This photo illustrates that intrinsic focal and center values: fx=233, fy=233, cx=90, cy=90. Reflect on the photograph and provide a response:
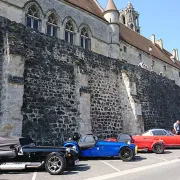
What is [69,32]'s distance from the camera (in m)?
23.0

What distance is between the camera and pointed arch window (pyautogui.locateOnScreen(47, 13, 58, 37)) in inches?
846

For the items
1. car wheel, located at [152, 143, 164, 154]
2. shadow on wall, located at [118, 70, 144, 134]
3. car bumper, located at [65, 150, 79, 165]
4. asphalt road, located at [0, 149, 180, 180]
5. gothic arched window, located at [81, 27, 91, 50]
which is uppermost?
gothic arched window, located at [81, 27, 91, 50]

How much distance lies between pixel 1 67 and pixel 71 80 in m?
4.17

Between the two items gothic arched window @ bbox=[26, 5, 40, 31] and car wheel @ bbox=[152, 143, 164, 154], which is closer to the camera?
car wheel @ bbox=[152, 143, 164, 154]

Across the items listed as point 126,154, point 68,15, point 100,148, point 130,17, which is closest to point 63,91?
point 100,148

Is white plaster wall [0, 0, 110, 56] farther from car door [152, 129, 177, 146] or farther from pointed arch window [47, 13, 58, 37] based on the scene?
car door [152, 129, 177, 146]

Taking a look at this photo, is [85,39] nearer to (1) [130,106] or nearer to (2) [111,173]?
(1) [130,106]

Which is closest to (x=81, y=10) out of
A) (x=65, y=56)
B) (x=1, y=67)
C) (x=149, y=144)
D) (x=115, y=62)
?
(x=115, y=62)

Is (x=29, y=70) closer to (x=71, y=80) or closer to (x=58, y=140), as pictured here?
(x=71, y=80)

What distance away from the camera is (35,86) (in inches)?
471

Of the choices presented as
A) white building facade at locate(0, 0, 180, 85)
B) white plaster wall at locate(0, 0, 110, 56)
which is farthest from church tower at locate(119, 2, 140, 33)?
white plaster wall at locate(0, 0, 110, 56)

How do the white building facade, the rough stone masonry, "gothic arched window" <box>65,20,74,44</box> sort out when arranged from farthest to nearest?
"gothic arched window" <box>65,20,74,44</box>
the white building facade
the rough stone masonry

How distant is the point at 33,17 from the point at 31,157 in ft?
52.5

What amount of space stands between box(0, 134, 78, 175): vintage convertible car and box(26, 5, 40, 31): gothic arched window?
15.0 m
